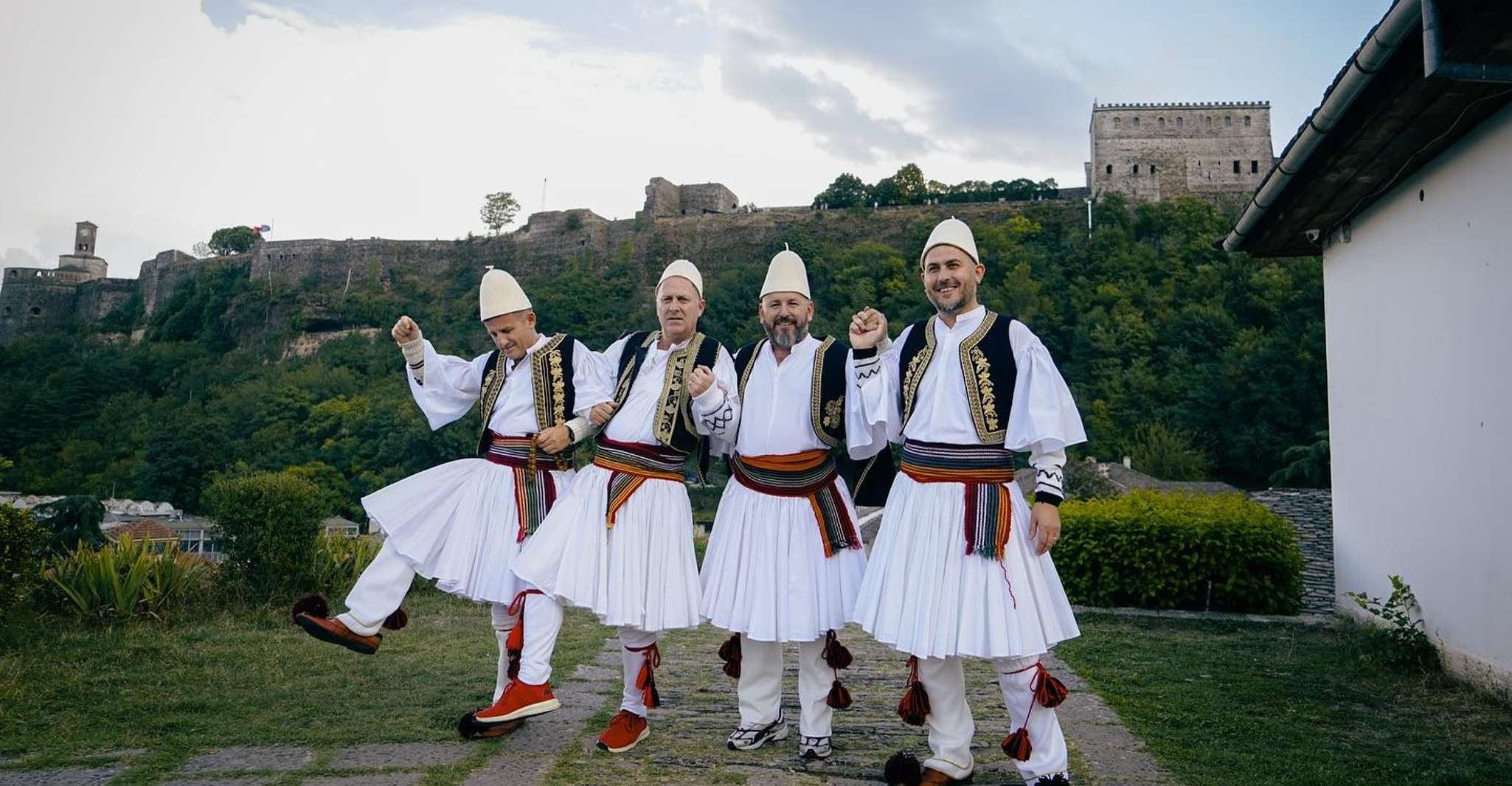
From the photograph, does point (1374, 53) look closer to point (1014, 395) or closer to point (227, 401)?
point (1014, 395)

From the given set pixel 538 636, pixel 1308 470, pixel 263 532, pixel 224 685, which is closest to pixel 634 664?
pixel 538 636

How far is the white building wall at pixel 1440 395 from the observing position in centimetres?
488

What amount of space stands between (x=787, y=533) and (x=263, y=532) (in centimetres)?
508

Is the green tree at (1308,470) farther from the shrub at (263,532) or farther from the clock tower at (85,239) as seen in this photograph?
the clock tower at (85,239)

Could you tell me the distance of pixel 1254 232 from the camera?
24.4 feet

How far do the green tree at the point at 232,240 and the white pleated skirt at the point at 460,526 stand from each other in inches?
3037

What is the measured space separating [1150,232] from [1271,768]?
142 ft

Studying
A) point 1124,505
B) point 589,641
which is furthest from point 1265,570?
point 589,641

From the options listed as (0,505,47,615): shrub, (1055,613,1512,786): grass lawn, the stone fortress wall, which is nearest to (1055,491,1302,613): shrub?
(1055,613,1512,786): grass lawn

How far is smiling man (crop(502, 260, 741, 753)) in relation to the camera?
3945mm

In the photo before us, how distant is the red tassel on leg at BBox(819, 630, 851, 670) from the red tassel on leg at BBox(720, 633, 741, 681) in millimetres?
424

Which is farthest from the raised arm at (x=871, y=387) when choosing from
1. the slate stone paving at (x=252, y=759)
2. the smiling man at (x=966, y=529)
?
the slate stone paving at (x=252, y=759)

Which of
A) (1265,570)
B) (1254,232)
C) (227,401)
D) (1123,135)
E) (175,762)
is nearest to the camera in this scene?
(175,762)

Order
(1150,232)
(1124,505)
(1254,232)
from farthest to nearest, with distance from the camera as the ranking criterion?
(1150,232)
(1124,505)
(1254,232)
